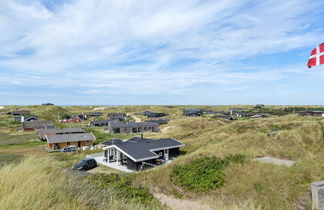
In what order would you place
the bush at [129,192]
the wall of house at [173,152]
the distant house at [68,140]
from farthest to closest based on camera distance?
the distant house at [68,140], the wall of house at [173,152], the bush at [129,192]

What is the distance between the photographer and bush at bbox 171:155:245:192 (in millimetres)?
13391

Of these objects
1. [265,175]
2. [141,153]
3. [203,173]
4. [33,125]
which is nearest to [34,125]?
[33,125]

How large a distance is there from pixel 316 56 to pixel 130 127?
192 ft

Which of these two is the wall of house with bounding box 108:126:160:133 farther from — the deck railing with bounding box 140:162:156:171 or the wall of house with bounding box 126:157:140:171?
the deck railing with bounding box 140:162:156:171

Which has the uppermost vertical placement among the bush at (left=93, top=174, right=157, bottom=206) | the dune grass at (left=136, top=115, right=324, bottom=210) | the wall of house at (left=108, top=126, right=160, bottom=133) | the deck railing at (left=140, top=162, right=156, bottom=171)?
the bush at (left=93, top=174, right=157, bottom=206)

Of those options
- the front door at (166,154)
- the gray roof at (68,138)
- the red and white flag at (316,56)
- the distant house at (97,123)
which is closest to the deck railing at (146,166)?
the front door at (166,154)

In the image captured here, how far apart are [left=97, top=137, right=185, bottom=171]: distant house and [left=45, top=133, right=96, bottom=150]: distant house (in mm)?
19773

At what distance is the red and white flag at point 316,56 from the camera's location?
8750 millimetres

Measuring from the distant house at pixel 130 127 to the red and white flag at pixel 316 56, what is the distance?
57.5 m

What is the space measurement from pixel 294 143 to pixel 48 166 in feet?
79.4

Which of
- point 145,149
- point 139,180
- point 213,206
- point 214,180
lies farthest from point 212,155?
point 213,206

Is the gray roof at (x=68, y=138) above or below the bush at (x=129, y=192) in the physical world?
below

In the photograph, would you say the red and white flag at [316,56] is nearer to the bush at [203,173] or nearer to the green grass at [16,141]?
the bush at [203,173]

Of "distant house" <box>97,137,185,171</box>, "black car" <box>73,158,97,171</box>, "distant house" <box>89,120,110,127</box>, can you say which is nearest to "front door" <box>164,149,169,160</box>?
"distant house" <box>97,137,185,171</box>
